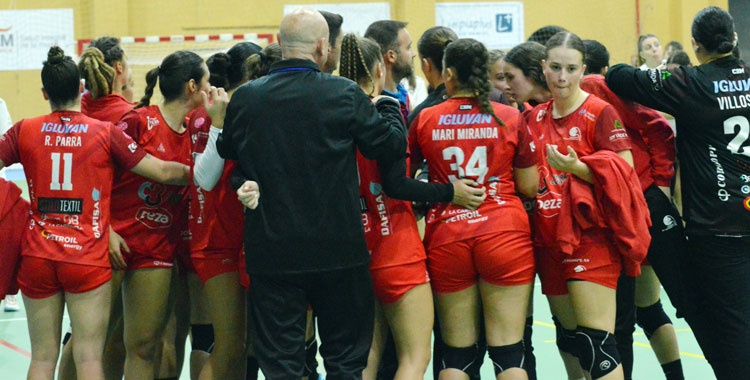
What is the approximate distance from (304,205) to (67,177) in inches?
50.7

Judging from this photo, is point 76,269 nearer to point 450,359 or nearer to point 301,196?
point 301,196

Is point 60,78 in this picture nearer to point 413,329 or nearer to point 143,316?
point 143,316

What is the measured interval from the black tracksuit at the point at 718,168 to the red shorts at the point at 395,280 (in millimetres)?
1353

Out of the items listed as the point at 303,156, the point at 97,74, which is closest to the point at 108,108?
the point at 97,74

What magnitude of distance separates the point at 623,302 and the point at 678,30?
1485 centimetres

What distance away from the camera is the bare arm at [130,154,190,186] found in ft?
12.7

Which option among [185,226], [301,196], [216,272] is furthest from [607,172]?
[185,226]

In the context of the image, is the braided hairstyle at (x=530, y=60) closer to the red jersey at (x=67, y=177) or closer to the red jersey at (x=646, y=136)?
the red jersey at (x=646, y=136)

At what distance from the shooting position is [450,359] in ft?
12.2

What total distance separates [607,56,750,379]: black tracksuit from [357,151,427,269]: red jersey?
1.25 m

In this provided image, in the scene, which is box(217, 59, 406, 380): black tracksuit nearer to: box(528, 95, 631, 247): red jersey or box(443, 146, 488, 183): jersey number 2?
box(443, 146, 488, 183): jersey number 2

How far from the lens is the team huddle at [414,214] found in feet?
11.0

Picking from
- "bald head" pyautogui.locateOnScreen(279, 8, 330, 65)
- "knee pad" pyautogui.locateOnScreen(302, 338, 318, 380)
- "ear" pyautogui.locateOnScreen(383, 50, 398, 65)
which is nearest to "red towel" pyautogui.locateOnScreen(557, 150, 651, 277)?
"ear" pyautogui.locateOnScreen(383, 50, 398, 65)

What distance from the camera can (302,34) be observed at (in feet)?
10.6
